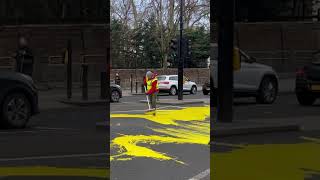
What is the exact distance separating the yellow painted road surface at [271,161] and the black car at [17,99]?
87 centimetres

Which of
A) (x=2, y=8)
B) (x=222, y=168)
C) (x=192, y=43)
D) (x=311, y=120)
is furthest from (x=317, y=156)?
(x=2, y=8)

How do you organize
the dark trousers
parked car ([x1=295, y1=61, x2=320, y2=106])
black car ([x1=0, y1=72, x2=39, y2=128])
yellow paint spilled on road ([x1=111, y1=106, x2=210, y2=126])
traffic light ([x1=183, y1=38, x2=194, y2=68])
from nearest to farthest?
black car ([x1=0, y1=72, x2=39, y2=128]), parked car ([x1=295, y1=61, x2=320, y2=106]), traffic light ([x1=183, y1=38, x2=194, y2=68]), yellow paint spilled on road ([x1=111, y1=106, x2=210, y2=126]), the dark trousers

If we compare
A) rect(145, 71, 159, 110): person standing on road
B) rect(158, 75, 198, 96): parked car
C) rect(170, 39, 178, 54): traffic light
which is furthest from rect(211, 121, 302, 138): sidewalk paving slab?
rect(145, 71, 159, 110): person standing on road

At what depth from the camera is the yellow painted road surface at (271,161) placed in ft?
7.85

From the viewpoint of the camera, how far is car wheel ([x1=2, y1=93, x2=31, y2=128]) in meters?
2.13

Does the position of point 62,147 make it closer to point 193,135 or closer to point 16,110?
point 16,110

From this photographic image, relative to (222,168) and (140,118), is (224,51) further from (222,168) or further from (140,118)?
(140,118)

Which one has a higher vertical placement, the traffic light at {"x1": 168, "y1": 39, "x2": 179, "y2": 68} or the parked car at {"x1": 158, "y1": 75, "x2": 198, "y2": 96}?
the traffic light at {"x1": 168, "y1": 39, "x2": 179, "y2": 68}

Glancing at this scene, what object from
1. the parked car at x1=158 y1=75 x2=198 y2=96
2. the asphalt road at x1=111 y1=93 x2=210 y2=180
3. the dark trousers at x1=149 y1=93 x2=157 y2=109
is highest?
the parked car at x1=158 y1=75 x2=198 y2=96

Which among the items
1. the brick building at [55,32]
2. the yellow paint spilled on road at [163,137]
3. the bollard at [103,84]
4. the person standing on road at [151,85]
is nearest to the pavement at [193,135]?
the yellow paint spilled on road at [163,137]

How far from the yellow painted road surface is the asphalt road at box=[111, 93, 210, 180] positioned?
1374mm

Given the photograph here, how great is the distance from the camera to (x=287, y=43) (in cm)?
232

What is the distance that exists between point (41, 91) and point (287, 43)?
113cm

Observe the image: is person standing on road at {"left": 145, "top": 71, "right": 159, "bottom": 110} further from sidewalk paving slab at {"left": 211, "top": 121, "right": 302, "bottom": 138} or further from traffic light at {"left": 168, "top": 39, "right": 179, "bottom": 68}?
sidewalk paving slab at {"left": 211, "top": 121, "right": 302, "bottom": 138}
